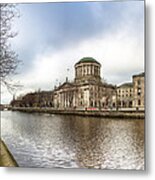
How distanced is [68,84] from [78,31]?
0.29m

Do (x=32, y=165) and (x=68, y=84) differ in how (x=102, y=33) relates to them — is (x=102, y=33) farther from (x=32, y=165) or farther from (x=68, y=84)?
(x=32, y=165)

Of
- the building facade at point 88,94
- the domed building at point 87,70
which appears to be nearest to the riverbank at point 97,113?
the building facade at point 88,94

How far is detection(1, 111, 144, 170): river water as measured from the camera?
7.27ft

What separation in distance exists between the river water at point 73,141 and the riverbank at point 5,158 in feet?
0.08

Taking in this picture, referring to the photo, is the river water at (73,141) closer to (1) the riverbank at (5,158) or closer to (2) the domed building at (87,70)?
(1) the riverbank at (5,158)

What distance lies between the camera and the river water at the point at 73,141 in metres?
2.22

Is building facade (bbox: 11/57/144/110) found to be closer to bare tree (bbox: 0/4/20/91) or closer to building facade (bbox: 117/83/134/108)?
building facade (bbox: 117/83/134/108)

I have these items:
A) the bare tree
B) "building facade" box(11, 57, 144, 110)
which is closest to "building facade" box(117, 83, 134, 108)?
"building facade" box(11, 57, 144, 110)

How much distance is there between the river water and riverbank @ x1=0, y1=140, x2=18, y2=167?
0.02 metres

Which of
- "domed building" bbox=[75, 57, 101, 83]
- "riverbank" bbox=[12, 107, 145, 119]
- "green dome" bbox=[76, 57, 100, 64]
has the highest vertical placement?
"green dome" bbox=[76, 57, 100, 64]

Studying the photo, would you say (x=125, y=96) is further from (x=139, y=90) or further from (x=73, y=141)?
(x=73, y=141)

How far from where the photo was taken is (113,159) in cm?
222

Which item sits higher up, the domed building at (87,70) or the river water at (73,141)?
the domed building at (87,70)

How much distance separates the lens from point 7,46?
2.37 metres
